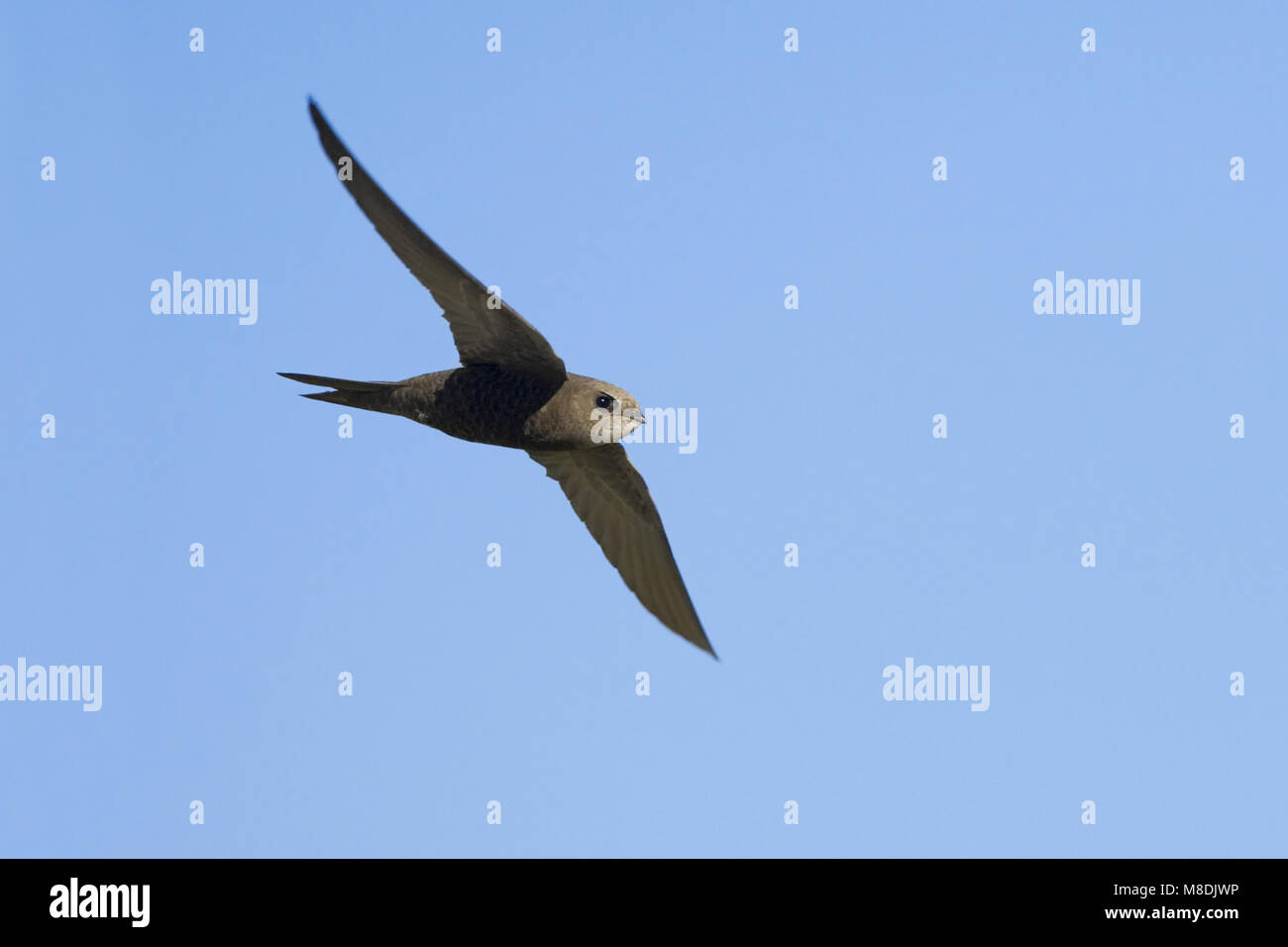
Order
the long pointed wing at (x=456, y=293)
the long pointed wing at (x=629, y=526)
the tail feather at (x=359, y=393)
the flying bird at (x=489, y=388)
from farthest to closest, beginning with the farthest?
the long pointed wing at (x=629, y=526), the tail feather at (x=359, y=393), the flying bird at (x=489, y=388), the long pointed wing at (x=456, y=293)

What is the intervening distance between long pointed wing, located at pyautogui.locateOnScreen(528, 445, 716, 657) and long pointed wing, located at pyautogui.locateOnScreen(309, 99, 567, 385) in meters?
1.42

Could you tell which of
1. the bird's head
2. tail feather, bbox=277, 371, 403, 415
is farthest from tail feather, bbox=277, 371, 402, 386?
the bird's head

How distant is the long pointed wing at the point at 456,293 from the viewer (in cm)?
898

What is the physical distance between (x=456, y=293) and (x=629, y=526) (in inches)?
114

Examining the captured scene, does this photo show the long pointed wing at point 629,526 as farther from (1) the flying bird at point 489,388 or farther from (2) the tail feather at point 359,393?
(2) the tail feather at point 359,393

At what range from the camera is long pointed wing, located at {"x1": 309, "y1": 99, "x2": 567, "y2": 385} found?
898 centimetres

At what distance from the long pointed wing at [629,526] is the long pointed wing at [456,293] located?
1.42 metres

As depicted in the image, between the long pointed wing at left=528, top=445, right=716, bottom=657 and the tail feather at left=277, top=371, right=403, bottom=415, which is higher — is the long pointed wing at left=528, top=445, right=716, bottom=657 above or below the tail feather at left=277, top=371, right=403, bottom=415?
below

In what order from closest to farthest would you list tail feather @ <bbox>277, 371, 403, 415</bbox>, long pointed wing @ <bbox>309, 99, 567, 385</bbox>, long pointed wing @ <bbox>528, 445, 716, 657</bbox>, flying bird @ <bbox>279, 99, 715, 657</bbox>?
long pointed wing @ <bbox>309, 99, 567, 385</bbox> → flying bird @ <bbox>279, 99, 715, 657</bbox> → tail feather @ <bbox>277, 371, 403, 415</bbox> → long pointed wing @ <bbox>528, 445, 716, 657</bbox>

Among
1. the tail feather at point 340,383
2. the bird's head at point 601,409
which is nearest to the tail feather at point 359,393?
the tail feather at point 340,383

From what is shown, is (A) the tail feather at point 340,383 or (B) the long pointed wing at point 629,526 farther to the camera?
(B) the long pointed wing at point 629,526

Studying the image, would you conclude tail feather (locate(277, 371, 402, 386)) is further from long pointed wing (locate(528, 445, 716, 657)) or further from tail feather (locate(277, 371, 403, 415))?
long pointed wing (locate(528, 445, 716, 657))

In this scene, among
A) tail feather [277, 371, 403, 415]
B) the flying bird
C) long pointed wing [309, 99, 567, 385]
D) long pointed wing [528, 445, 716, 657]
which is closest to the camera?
long pointed wing [309, 99, 567, 385]
